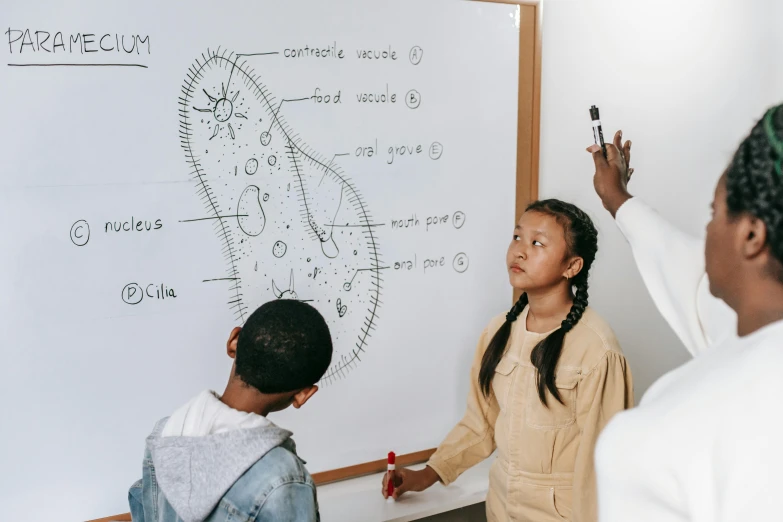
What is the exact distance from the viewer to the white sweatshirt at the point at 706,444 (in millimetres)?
646

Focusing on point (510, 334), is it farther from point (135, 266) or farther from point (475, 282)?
point (135, 266)

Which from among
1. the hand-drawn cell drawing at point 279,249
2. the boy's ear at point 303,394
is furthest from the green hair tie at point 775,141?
the hand-drawn cell drawing at point 279,249

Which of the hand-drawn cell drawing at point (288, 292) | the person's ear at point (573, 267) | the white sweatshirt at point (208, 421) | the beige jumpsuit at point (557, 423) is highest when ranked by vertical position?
the person's ear at point (573, 267)

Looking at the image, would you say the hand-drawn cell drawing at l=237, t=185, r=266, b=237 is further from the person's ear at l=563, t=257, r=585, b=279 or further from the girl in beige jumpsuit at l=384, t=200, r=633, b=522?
the person's ear at l=563, t=257, r=585, b=279

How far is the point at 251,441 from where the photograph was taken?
3.33ft

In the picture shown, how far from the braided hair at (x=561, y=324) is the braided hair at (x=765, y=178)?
2.64 ft

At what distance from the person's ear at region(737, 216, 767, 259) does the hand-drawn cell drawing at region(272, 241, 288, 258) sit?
39.9 inches

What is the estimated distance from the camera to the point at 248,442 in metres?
1.01

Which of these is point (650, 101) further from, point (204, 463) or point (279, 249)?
point (204, 463)

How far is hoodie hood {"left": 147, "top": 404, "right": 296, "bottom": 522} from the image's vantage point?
1002 millimetres

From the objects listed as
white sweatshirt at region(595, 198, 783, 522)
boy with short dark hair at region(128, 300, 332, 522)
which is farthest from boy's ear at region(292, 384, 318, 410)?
white sweatshirt at region(595, 198, 783, 522)

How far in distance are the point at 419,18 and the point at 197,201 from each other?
0.65 m

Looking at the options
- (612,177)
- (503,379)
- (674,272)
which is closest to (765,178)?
(674,272)

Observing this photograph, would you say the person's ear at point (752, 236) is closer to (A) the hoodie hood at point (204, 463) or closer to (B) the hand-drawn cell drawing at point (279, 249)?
(A) the hoodie hood at point (204, 463)
